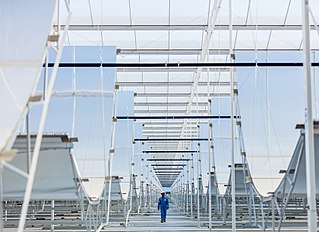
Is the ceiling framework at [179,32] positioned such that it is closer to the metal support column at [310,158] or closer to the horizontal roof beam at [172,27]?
the horizontal roof beam at [172,27]

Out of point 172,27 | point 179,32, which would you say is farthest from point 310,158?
point 179,32

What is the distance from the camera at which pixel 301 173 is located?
5.39 m

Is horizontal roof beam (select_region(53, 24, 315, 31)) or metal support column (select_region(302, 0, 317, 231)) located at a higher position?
horizontal roof beam (select_region(53, 24, 315, 31))

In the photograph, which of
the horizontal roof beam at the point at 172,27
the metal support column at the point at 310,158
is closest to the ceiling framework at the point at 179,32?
the horizontal roof beam at the point at 172,27

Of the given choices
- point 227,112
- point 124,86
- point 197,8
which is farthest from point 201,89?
point 227,112

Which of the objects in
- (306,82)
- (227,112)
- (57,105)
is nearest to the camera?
(306,82)

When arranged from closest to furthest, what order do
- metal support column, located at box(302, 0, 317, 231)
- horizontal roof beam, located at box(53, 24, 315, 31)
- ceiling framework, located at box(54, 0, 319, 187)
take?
metal support column, located at box(302, 0, 317, 231) → ceiling framework, located at box(54, 0, 319, 187) → horizontal roof beam, located at box(53, 24, 315, 31)

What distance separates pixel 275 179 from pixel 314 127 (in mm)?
1821

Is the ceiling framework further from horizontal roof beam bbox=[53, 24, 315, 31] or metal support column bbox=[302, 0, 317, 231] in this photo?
metal support column bbox=[302, 0, 317, 231]

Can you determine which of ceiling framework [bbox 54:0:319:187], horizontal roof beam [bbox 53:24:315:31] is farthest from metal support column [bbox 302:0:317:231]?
horizontal roof beam [bbox 53:24:315:31]

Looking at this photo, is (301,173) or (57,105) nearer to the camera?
(301,173)

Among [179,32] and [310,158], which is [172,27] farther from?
[310,158]

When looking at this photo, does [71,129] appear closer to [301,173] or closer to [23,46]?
[301,173]

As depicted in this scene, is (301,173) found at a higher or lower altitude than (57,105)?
lower
